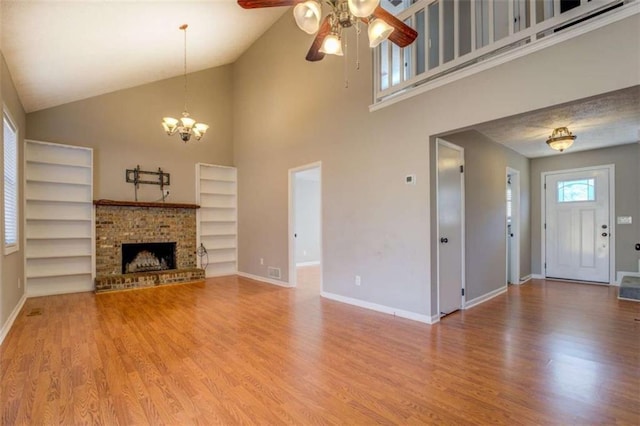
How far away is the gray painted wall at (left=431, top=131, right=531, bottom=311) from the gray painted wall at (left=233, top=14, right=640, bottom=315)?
172 millimetres

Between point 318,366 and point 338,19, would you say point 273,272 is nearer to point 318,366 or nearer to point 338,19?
point 318,366

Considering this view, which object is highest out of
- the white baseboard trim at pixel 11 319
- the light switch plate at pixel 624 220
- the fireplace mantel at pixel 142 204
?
the fireplace mantel at pixel 142 204

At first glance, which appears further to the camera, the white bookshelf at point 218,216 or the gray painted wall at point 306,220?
the gray painted wall at point 306,220

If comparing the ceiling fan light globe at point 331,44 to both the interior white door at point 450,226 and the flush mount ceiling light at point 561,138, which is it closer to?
the interior white door at point 450,226

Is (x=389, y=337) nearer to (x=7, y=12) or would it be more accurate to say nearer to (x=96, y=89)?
(x=7, y=12)

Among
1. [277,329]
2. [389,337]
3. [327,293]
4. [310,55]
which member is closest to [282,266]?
[327,293]

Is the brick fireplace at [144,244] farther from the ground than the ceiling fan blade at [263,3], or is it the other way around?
the ceiling fan blade at [263,3]

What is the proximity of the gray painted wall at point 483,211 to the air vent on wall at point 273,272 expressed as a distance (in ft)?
10.1

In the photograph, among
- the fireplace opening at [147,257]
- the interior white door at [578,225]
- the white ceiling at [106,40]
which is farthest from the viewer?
the fireplace opening at [147,257]

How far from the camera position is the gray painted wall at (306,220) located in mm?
8891

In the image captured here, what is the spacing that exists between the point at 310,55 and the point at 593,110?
341cm

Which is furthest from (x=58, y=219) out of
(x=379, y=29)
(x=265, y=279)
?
(x=379, y=29)

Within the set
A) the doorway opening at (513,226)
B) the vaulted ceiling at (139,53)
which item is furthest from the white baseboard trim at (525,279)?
the vaulted ceiling at (139,53)

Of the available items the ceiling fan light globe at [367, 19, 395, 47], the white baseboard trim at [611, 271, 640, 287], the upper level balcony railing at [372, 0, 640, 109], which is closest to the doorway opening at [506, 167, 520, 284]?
the white baseboard trim at [611, 271, 640, 287]
